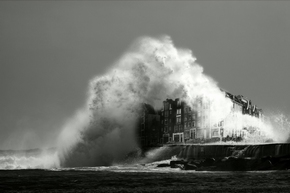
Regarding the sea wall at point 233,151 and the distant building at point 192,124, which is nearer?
the sea wall at point 233,151

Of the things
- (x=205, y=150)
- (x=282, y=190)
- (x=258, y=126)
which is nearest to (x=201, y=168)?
(x=205, y=150)

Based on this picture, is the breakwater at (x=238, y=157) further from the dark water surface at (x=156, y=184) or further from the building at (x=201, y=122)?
the building at (x=201, y=122)

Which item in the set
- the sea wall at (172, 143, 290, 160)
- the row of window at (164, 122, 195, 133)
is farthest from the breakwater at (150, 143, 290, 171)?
the row of window at (164, 122, 195, 133)

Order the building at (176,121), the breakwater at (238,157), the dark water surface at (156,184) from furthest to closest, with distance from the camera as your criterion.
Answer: the building at (176,121) < the breakwater at (238,157) < the dark water surface at (156,184)

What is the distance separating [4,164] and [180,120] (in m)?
53.1

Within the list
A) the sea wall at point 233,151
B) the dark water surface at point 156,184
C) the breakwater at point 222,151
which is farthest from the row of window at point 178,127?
the dark water surface at point 156,184

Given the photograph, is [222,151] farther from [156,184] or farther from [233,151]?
[156,184]

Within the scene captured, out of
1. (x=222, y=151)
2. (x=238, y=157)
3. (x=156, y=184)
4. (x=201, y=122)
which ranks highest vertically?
(x=201, y=122)

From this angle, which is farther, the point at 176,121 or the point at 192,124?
the point at 176,121

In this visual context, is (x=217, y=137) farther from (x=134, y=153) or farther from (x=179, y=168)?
(x=179, y=168)

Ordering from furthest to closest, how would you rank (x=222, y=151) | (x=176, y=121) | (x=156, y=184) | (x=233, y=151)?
1. (x=176, y=121)
2. (x=222, y=151)
3. (x=233, y=151)
4. (x=156, y=184)

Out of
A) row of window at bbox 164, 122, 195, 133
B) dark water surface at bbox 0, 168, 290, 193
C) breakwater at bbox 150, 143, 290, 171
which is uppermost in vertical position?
row of window at bbox 164, 122, 195, 133

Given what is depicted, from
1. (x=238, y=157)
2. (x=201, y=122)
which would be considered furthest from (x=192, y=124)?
(x=238, y=157)

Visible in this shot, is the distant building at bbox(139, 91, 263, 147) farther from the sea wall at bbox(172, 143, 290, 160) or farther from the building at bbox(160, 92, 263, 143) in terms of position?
the sea wall at bbox(172, 143, 290, 160)
